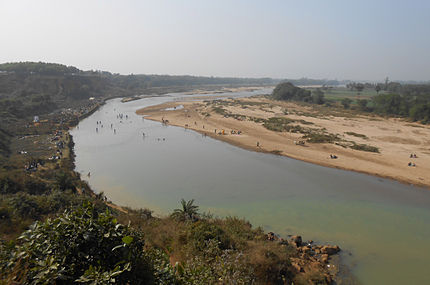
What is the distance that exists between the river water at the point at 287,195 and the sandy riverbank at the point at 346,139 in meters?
2.73

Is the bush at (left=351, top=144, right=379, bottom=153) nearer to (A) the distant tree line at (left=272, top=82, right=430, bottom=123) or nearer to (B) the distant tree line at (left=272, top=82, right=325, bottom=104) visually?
(A) the distant tree line at (left=272, top=82, right=430, bottom=123)

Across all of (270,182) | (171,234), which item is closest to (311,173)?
(270,182)

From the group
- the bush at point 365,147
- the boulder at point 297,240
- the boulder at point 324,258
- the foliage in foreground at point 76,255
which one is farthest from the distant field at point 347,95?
the foliage in foreground at point 76,255

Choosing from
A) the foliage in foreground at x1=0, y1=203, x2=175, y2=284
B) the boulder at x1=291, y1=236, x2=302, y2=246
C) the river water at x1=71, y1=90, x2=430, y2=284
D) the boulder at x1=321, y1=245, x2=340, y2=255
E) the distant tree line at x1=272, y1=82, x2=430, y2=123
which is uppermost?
the foliage in foreground at x1=0, y1=203, x2=175, y2=284

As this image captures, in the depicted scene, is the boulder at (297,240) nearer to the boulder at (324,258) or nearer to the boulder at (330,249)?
the boulder at (330,249)

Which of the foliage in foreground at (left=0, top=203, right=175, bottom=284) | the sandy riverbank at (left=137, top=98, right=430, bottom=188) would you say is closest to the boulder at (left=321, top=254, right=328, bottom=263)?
the foliage in foreground at (left=0, top=203, right=175, bottom=284)

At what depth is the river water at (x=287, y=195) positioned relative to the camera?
1520 cm

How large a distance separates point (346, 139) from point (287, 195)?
2490cm

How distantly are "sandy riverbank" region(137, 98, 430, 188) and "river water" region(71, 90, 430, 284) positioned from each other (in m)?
2.73

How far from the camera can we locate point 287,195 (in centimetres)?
2289

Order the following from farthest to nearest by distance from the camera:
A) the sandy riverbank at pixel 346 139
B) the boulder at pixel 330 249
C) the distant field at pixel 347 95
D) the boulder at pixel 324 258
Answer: the distant field at pixel 347 95 → the sandy riverbank at pixel 346 139 → the boulder at pixel 330 249 → the boulder at pixel 324 258

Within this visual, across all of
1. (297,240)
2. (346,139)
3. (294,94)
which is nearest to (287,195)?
(297,240)

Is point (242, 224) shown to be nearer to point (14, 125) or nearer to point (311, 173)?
point (311, 173)

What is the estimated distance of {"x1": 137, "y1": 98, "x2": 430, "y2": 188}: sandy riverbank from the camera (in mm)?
29688
